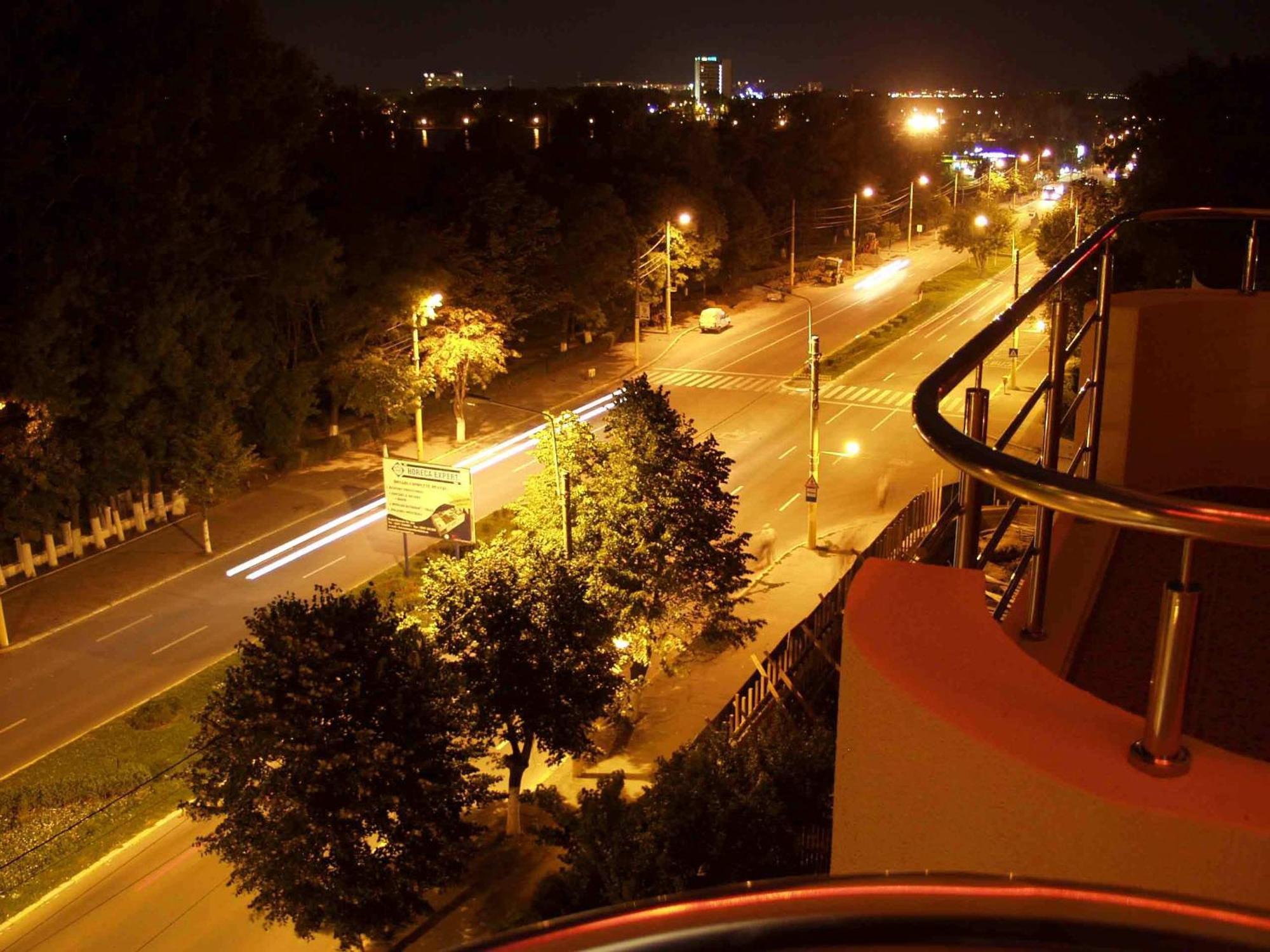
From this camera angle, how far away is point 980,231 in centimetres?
5788

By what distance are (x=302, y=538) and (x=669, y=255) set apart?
23346 millimetres

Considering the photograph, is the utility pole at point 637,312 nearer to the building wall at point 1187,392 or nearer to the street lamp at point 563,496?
the street lamp at point 563,496

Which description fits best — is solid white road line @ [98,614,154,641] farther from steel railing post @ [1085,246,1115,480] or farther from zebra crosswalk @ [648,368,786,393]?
steel railing post @ [1085,246,1115,480]

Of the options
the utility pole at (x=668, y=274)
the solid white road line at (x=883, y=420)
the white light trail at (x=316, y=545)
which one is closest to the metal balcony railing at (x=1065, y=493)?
the white light trail at (x=316, y=545)

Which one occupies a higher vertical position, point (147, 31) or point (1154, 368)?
point (147, 31)

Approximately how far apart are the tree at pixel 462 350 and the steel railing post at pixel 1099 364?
28861 mm

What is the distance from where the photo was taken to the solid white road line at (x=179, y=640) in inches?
819

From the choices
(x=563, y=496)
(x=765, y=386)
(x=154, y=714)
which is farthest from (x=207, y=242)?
(x=765, y=386)

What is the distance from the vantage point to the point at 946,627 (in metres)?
2.41

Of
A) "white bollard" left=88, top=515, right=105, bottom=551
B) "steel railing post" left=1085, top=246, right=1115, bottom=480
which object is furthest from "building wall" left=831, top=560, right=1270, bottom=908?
"white bollard" left=88, top=515, right=105, bottom=551

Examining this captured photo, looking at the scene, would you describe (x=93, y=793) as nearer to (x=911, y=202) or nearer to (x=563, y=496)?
(x=563, y=496)

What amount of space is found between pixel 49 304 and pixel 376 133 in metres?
21.1

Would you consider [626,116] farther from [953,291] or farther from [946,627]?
[946,627]

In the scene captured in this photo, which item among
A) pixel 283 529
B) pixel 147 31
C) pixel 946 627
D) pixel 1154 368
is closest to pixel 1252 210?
pixel 1154 368
